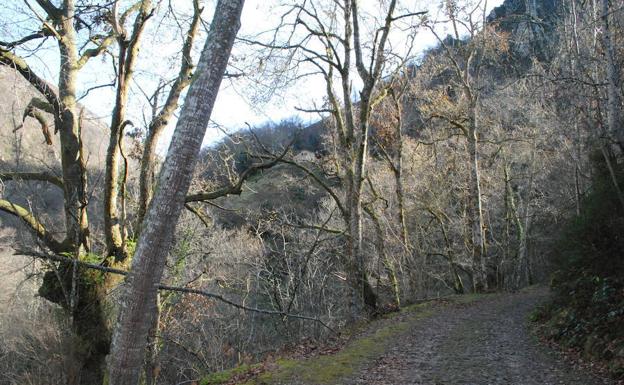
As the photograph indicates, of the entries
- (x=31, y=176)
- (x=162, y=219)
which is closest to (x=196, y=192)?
(x=31, y=176)

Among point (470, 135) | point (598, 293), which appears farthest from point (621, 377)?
point (470, 135)

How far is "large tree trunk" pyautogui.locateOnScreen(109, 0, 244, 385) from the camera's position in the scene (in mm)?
3928

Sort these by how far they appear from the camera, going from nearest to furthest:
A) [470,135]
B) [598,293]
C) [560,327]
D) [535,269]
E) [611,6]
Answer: [598,293], [560,327], [611,6], [470,135], [535,269]

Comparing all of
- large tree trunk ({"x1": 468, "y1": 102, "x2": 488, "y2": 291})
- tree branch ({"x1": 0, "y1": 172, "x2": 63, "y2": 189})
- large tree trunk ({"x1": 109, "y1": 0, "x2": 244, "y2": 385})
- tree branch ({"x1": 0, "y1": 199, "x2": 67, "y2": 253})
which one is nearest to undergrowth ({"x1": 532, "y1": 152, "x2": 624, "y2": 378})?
large tree trunk ({"x1": 109, "y1": 0, "x2": 244, "y2": 385})

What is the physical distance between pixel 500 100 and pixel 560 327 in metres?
19.1

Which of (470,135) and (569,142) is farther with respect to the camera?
(569,142)

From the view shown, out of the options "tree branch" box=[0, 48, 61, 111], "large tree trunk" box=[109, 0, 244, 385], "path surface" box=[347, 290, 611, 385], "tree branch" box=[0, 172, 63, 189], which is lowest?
"path surface" box=[347, 290, 611, 385]

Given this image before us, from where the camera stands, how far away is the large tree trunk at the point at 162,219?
12.9 ft

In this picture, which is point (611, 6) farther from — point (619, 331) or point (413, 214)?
point (413, 214)

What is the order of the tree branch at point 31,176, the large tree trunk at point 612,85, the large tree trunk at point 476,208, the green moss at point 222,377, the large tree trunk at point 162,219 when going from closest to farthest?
the large tree trunk at point 162,219 → the tree branch at point 31,176 → the green moss at point 222,377 → the large tree trunk at point 612,85 → the large tree trunk at point 476,208

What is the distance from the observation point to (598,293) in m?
7.76

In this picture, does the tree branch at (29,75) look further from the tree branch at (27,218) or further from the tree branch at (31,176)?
the tree branch at (27,218)

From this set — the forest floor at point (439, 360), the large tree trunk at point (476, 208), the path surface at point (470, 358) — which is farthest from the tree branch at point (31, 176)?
the large tree trunk at point (476, 208)

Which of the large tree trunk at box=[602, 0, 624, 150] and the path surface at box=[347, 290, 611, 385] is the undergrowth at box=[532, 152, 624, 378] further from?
the large tree trunk at box=[602, 0, 624, 150]
